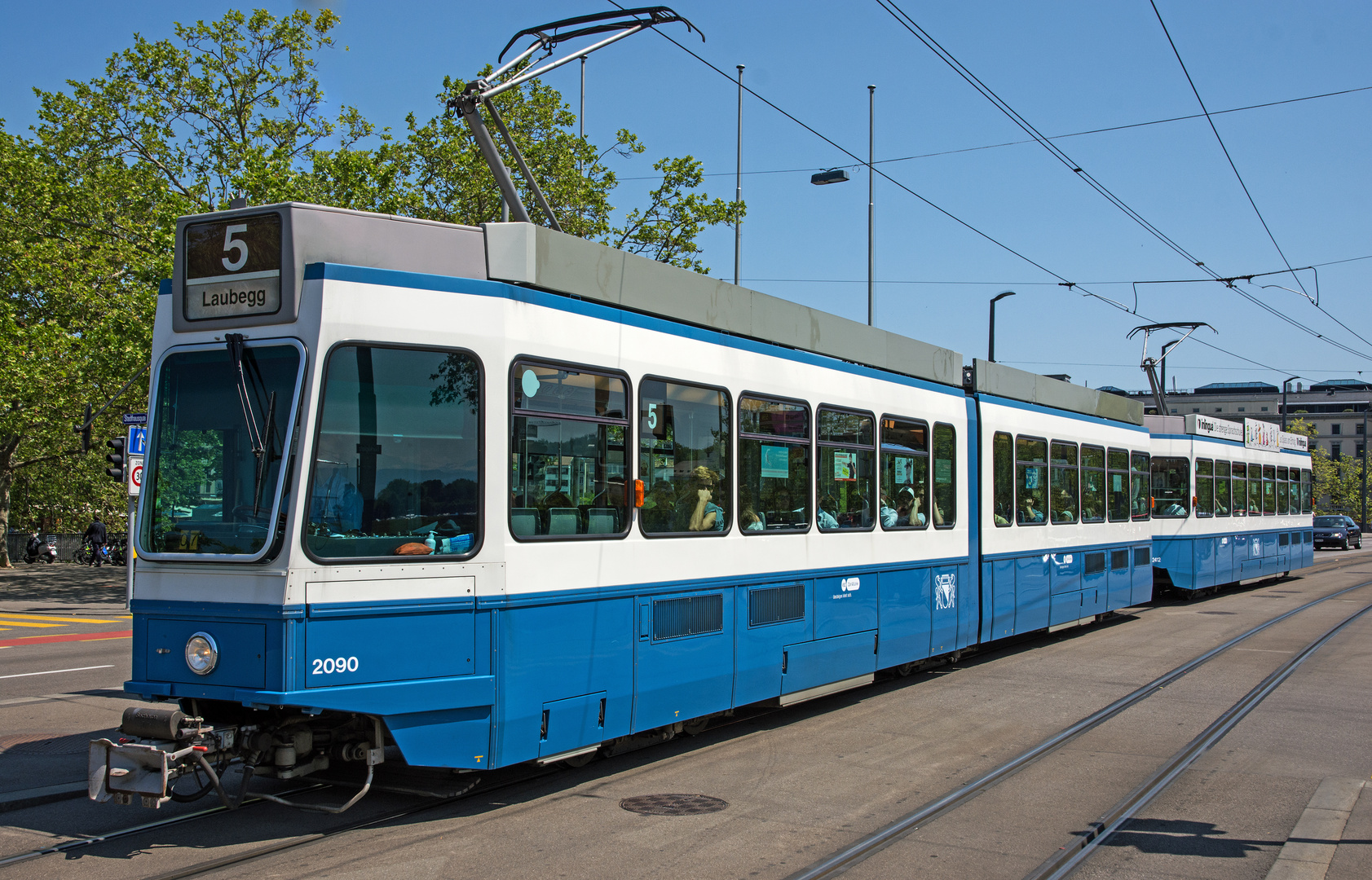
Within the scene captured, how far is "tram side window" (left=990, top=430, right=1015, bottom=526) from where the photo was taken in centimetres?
1290

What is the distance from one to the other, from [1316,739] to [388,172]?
2105 cm

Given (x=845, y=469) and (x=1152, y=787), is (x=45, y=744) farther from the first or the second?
(x=1152, y=787)

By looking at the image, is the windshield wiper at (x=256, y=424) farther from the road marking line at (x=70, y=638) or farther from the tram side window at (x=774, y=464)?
the road marking line at (x=70, y=638)

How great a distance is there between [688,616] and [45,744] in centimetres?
498

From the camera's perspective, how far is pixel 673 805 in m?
6.68

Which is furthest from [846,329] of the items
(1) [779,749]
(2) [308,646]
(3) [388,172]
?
(3) [388,172]

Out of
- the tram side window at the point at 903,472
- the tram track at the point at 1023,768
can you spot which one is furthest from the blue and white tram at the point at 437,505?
the tram side window at the point at 903,472

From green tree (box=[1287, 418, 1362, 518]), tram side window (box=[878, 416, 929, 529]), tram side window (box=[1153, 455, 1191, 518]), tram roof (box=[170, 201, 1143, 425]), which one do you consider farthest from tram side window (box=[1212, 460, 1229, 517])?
green tree (box=[1287, 418, 1362, 518])

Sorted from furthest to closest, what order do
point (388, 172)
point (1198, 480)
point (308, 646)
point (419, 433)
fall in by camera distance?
point (388, 172) → point (1198, 480) → point (419, 433) → point (308, 646)

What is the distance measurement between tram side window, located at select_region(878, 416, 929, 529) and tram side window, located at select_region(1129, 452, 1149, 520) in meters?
7.34

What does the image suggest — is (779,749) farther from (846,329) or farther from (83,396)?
(83,396)

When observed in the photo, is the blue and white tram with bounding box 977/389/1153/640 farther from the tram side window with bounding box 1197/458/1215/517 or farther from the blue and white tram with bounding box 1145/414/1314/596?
the tram side window with bounding box 1197/458/1215/517

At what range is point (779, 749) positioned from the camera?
8352 millimetres

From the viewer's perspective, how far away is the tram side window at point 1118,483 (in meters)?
16.5
